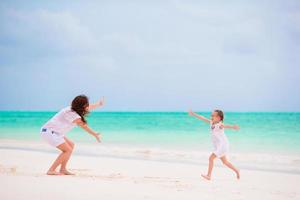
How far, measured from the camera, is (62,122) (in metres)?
6.70

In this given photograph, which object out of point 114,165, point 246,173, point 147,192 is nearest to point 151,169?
point 114,165

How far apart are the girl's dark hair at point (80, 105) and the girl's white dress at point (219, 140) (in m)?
2.46

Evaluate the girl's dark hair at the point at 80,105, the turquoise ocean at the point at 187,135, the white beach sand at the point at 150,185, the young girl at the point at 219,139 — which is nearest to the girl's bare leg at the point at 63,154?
the white beach sand at the point at 150,185

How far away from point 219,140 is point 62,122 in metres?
2.90

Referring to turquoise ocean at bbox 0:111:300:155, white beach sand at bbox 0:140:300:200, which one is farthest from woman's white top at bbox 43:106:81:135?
turquoise ocean at bbox 0:111:300:155

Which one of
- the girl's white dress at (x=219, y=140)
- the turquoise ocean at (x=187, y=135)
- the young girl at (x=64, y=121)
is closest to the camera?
the young girl at (x=64, y=121)

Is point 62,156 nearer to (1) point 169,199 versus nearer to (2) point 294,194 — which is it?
(1) point 169,199

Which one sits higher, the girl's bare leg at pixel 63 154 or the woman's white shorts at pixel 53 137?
the woman's white shorts at pixel 53 137

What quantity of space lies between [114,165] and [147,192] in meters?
3.87

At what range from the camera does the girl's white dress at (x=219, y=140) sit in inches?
281

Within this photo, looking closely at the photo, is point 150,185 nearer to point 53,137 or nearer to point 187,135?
point 53,137

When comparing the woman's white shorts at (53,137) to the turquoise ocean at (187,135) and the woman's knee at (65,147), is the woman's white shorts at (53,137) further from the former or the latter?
the turquoise ocean at (187,135)

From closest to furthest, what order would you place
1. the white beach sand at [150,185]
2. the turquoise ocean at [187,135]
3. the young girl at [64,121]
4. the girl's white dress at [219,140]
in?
the white beach sand at [150,185], the young girl at [64,121], the girl's white dress at [219,140], the turquoise ocean at [187,135]

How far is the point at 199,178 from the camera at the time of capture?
7.32 metres
